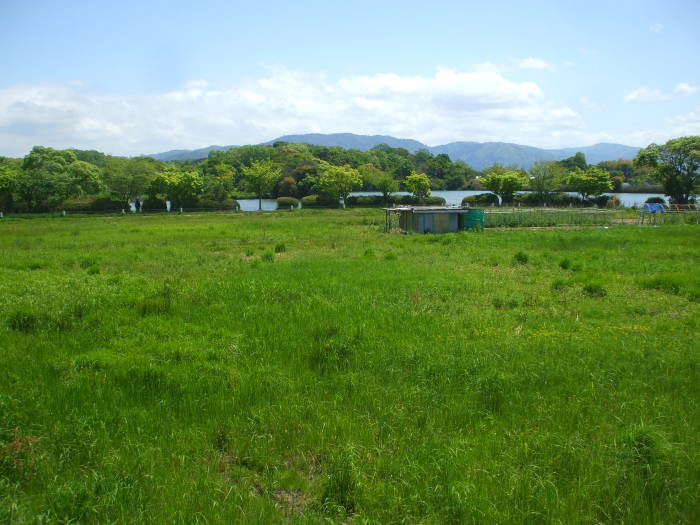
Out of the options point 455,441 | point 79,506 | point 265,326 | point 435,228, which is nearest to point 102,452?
point 79,506

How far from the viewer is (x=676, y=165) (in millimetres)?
54969

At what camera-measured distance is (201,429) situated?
17.7 feet

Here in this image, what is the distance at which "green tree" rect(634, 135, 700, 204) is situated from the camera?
175 ft

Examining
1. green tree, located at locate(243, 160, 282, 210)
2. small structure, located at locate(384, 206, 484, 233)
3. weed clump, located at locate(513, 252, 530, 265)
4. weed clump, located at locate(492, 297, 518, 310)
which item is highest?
green tree, located at locate(243, 160, 282, 210)

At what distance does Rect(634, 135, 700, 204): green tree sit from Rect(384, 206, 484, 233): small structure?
3707cm

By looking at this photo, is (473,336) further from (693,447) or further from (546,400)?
(693,447)

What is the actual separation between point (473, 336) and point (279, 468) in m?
4.92

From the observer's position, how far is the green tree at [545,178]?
212 ft

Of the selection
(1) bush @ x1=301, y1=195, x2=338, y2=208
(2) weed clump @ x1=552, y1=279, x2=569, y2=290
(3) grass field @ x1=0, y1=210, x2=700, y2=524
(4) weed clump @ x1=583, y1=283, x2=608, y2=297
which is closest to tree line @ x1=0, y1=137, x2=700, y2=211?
(1) bush @ x1=301, y1=195, x2=338, y2=208

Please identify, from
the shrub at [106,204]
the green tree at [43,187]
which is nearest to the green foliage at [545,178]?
the shrub at [106,204]

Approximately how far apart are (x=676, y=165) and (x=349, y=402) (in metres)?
63.2

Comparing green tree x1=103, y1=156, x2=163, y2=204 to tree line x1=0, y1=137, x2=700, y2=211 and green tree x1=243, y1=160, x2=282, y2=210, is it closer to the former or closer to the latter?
tree line x1=0, y1=137, x2=700, y2=211

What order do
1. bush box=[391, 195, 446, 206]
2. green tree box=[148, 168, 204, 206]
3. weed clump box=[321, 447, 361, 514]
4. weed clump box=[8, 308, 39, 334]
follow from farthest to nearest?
bush box=[391, 195, 446, 206] → green tree box=[148, 168, 204, 206] → weed clump box=[8, 308, 39, 334] → weed clump box=[321, 447, 361, 514]

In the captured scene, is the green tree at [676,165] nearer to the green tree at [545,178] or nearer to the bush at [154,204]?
the green tree at [545,178]
